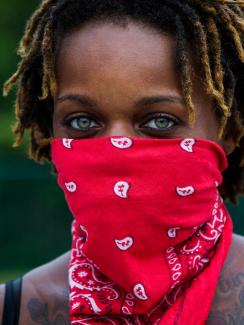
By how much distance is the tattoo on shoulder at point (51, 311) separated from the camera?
3.27m

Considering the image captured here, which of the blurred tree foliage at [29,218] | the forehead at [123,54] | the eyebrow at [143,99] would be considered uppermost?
the forehead at [123,54]

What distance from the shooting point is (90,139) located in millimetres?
3016

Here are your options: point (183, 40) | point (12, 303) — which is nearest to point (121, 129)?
point (183, 40)

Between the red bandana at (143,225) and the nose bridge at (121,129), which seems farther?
the nose bridge at (121,129)

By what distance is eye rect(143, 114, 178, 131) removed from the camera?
303 cm

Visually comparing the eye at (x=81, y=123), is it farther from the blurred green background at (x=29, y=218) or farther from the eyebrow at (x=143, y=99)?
the blurred green background at (x=29, y=218)

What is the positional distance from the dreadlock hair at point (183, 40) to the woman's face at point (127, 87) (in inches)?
1.7

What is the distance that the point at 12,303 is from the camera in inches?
131

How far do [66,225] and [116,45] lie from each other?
19.6ft

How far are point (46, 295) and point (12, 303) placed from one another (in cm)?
14

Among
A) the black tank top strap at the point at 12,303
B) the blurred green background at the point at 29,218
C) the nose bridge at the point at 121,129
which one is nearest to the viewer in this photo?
the nose bridge at the point at 121,129

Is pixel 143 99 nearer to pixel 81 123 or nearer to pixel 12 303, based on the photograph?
A: pixel 81 123

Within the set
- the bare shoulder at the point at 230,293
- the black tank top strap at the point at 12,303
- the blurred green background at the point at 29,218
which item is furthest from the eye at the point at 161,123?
the blurred green background at the point at 29,218

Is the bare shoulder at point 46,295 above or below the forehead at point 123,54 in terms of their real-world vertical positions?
below
